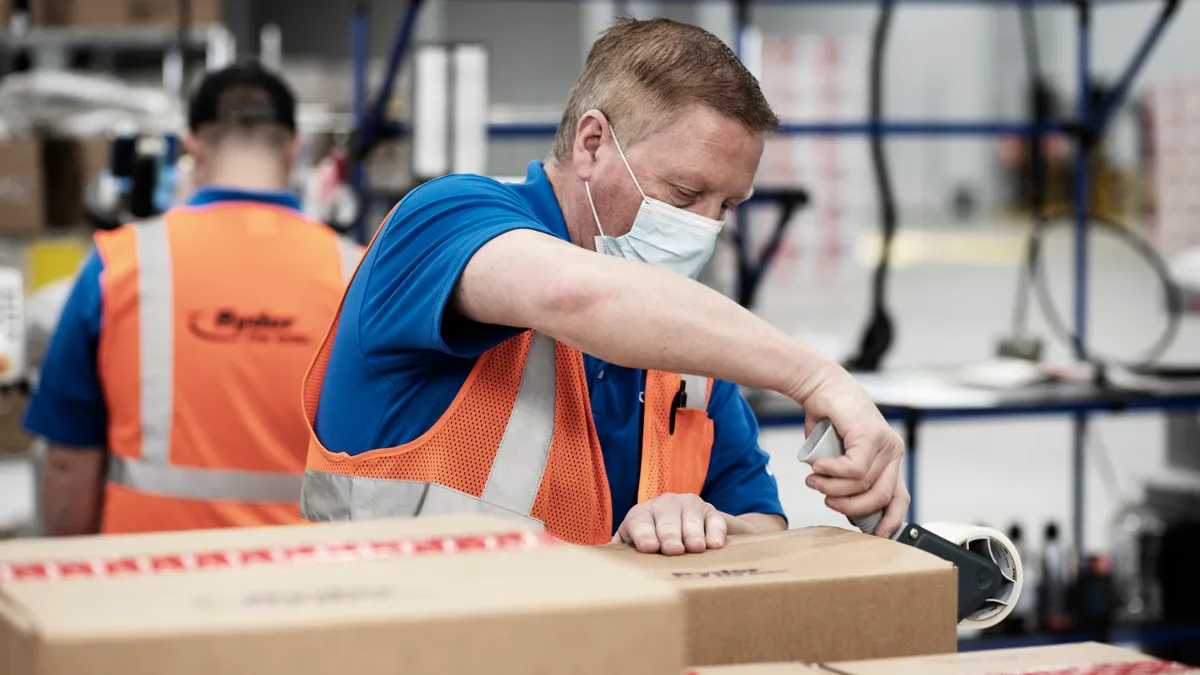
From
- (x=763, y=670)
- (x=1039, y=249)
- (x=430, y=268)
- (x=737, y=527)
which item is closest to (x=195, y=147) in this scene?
(x=430, y=268)

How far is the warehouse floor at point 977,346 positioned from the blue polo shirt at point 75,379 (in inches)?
51.5

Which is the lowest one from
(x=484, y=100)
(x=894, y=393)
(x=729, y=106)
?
(x=894, y=393)

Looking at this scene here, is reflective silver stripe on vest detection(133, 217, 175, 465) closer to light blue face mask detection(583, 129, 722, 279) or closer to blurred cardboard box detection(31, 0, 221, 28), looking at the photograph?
light blue face mask detection(583, 129, 722, 279)

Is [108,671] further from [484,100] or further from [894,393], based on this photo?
[894,393]

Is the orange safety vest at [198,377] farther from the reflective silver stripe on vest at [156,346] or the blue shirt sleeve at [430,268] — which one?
the blue shirt sleeve at [430,268]

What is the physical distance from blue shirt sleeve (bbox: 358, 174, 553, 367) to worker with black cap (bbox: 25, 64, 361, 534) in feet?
3.13

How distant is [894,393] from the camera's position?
381cm

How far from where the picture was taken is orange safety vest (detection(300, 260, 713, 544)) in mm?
1442

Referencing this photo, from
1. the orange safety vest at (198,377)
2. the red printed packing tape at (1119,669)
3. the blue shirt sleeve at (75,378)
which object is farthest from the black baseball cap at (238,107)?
the red printed packing tape at (1119,669)

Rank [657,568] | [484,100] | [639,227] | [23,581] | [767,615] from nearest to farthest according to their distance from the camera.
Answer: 1. [23,581]
2. [767,615]
3. [657,568]
4. [639,227]
5. [484,100]

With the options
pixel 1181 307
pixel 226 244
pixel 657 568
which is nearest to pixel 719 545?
pixel 657 568

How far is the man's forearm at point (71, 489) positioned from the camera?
7.89ft

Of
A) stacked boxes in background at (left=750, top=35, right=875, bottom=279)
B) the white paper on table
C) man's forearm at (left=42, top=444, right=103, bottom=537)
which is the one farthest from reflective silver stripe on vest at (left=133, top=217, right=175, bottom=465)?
stacked boxes in background at (left=750, top=35, right=875, bottom=279)

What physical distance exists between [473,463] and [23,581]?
0.70 metres
